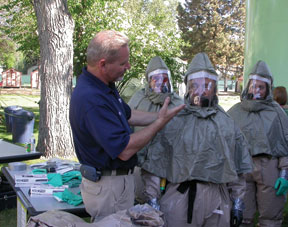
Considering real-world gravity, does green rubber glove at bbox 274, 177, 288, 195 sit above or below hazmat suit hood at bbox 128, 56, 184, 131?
below

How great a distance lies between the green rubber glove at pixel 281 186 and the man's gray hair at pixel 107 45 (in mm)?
2180

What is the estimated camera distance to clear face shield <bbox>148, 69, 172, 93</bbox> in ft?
12.2

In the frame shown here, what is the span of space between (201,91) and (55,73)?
4694mm

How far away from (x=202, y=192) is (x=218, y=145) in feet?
1.21

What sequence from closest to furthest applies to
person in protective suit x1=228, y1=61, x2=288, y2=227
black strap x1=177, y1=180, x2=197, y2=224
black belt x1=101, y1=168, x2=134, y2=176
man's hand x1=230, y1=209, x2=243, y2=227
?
black belt x1=101, y1=168, x2=134, y2=176 → black strap x1=177, y1=180, x2=197, y2=224 → man's hand x1=230, y1=209, x2=243, y2=227 → person in protective suit x1=228, y1=61, x2=288, y2=227

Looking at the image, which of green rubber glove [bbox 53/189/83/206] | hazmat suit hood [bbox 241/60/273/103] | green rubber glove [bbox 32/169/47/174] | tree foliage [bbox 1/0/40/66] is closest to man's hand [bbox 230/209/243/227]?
green rubber glove [bbox 53/189/83/206]

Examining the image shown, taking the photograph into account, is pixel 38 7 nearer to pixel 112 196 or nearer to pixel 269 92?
pixel 269 92

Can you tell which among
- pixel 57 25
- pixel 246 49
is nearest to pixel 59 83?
pixel 57 25

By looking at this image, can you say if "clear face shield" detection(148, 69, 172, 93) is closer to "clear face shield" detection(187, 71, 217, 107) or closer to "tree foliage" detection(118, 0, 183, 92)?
"clear face shield" detection(187, 71, 217, 107)

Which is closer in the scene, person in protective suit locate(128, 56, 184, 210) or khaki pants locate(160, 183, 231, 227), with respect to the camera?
khaki pants locate(160, 183, 231, 227)

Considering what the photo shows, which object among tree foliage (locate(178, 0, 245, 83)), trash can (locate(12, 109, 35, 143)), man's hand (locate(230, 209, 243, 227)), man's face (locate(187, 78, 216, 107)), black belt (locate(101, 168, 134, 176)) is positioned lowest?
trash can (locate(12, 109, 35, 143))

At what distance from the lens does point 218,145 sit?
8.77 ft

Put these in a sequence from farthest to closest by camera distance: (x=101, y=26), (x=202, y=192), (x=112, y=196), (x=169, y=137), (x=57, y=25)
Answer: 1. (x=101, y=26)
2. (x=57, y=25)
3. (x=169, y=137)
4. (x=202, y=192)
5. (x=112, y=196)

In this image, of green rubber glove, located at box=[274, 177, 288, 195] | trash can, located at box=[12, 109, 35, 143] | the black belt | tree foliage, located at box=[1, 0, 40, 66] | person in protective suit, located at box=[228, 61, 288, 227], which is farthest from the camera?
tree foliage, located at box=[1, 0, 40, 66]
